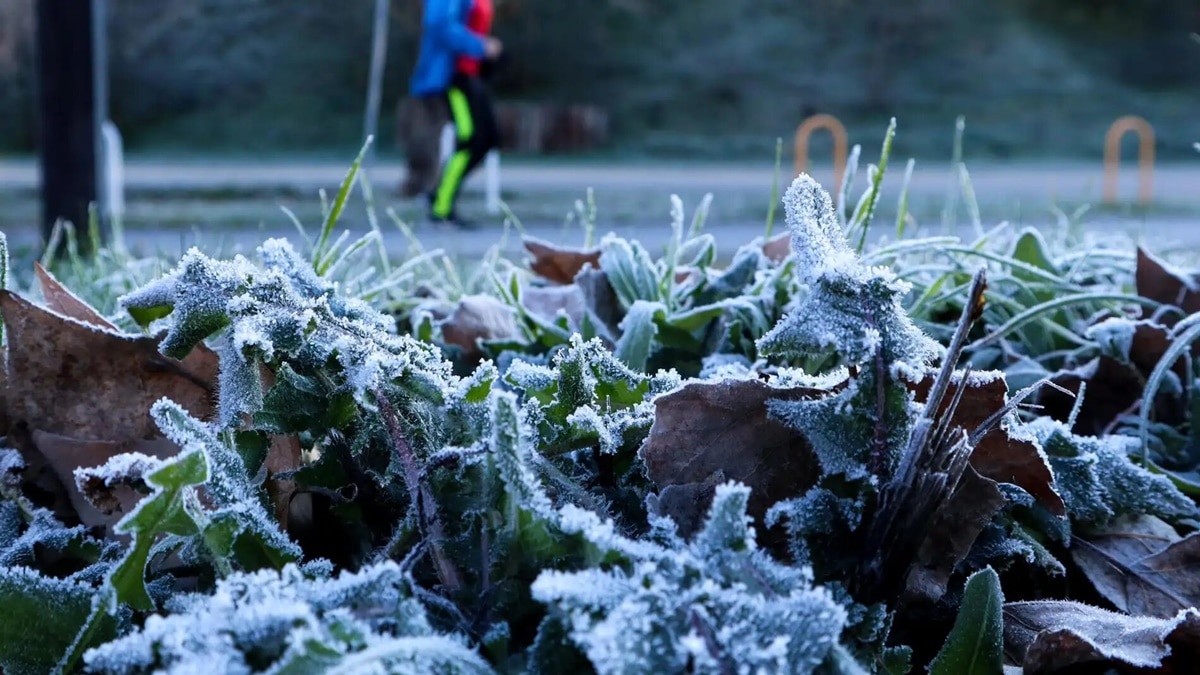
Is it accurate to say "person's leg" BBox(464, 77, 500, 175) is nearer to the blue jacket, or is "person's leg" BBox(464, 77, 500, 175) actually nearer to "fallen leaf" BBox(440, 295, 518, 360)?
the blue jacket

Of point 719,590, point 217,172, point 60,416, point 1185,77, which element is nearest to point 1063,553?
point 719,590

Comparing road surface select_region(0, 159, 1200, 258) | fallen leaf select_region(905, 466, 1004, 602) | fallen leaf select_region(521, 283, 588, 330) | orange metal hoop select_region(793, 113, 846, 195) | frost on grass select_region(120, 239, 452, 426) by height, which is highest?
frost on grass select_region(120, 239, 452, 426)

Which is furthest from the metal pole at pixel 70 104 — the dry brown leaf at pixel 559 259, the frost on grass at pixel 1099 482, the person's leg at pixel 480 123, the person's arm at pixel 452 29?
the person's arm at pixel 452 29

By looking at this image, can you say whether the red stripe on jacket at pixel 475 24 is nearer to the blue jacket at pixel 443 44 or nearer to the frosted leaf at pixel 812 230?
the blue jacket at pixel 443 44

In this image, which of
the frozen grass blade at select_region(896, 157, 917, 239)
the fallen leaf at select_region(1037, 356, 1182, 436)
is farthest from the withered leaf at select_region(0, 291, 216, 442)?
the frozen grass blade at select_region(896, 157, 917, 239)

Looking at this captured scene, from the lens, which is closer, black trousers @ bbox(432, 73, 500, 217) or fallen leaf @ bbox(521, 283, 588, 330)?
fallen leaf @ bbox(521, 283, 588, 330)

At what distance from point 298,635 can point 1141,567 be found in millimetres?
754

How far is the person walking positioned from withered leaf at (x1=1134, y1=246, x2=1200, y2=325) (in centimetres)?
856

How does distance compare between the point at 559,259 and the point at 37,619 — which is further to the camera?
the point at 559,259

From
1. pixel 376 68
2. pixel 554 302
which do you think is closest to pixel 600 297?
pixel 554 302

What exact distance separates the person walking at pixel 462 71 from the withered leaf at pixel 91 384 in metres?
9.00

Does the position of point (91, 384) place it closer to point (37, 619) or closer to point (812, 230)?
point (37, 619)

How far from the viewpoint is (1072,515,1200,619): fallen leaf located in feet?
3.13

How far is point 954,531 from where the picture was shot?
0.77 meters
